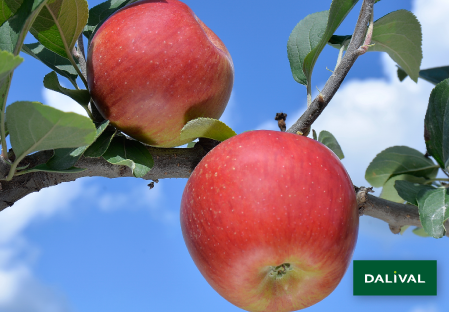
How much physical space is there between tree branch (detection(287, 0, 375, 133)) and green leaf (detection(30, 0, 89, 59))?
1.57 ft

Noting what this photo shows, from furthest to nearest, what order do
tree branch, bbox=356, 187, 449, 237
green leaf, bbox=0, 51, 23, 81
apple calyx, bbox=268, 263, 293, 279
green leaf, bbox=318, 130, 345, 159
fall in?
green leaf, bbox=318, 130, 345, 159 < tree branch, bbox=356, 187, 449, 237 < apple calyx, bbox=268, 263, 293, 279 < green leaf, bbox=0, 51, 23, 81

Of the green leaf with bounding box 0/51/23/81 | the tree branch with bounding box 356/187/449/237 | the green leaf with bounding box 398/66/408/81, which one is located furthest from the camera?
the green leaf with bounding box 398/66/408/81

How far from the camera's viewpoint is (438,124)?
1.01 meters

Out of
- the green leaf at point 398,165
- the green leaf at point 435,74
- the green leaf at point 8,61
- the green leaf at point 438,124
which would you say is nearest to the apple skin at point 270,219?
the green leaf at point 8,61

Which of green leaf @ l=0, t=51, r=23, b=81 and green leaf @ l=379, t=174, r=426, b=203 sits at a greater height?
green leaf @ l=379, t=174, r=426, b=203

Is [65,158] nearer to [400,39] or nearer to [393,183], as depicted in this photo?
[400,39]

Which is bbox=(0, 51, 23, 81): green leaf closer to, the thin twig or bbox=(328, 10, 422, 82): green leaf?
the thin twig

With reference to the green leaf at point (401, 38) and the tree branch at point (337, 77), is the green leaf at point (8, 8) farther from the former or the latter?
the green leaf at point (401, 38)

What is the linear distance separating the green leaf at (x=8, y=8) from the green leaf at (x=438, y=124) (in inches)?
36.3

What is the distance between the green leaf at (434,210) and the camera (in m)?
0.80

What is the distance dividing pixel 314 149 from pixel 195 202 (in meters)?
0.22

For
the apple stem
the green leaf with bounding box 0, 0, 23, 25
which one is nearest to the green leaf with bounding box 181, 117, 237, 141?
the apple stem

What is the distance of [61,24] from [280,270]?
2.01 ft

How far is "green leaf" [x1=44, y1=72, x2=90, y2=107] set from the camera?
0.75 metres
